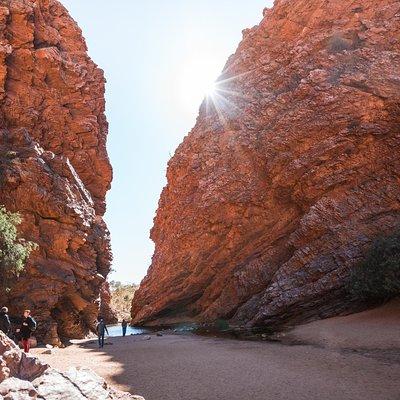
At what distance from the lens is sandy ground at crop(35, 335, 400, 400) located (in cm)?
1130

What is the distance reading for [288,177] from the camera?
37.1 meters

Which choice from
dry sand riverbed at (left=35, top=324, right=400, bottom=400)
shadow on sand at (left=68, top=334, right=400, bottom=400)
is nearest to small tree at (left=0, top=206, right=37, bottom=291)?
dry sand riverbed at (left=35, top=324, right=400, bottom=400)

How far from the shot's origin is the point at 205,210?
41.5 meters

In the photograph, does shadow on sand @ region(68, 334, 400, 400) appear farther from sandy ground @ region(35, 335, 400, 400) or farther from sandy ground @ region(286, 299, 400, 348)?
sandy ground @ region(286, 299, 400, 348)

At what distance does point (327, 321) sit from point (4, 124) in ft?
112

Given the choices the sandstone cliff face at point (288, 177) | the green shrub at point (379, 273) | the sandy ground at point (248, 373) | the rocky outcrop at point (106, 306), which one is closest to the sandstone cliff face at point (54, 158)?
the rocky outcrop at point (106, 306)

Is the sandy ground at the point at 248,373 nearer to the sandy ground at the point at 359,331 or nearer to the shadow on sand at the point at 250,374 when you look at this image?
the shadow on sand at the point at 250,374

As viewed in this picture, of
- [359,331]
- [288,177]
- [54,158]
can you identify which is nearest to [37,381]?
[359,331]

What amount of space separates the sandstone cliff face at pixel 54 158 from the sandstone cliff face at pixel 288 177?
1038 cm

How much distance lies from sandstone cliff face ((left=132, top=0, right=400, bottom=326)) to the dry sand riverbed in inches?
473

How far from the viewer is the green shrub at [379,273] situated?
23609 mm

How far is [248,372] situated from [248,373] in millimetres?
153

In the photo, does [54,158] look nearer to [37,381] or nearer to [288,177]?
[288,177]

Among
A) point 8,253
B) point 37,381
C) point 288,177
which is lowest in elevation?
point 37,381
